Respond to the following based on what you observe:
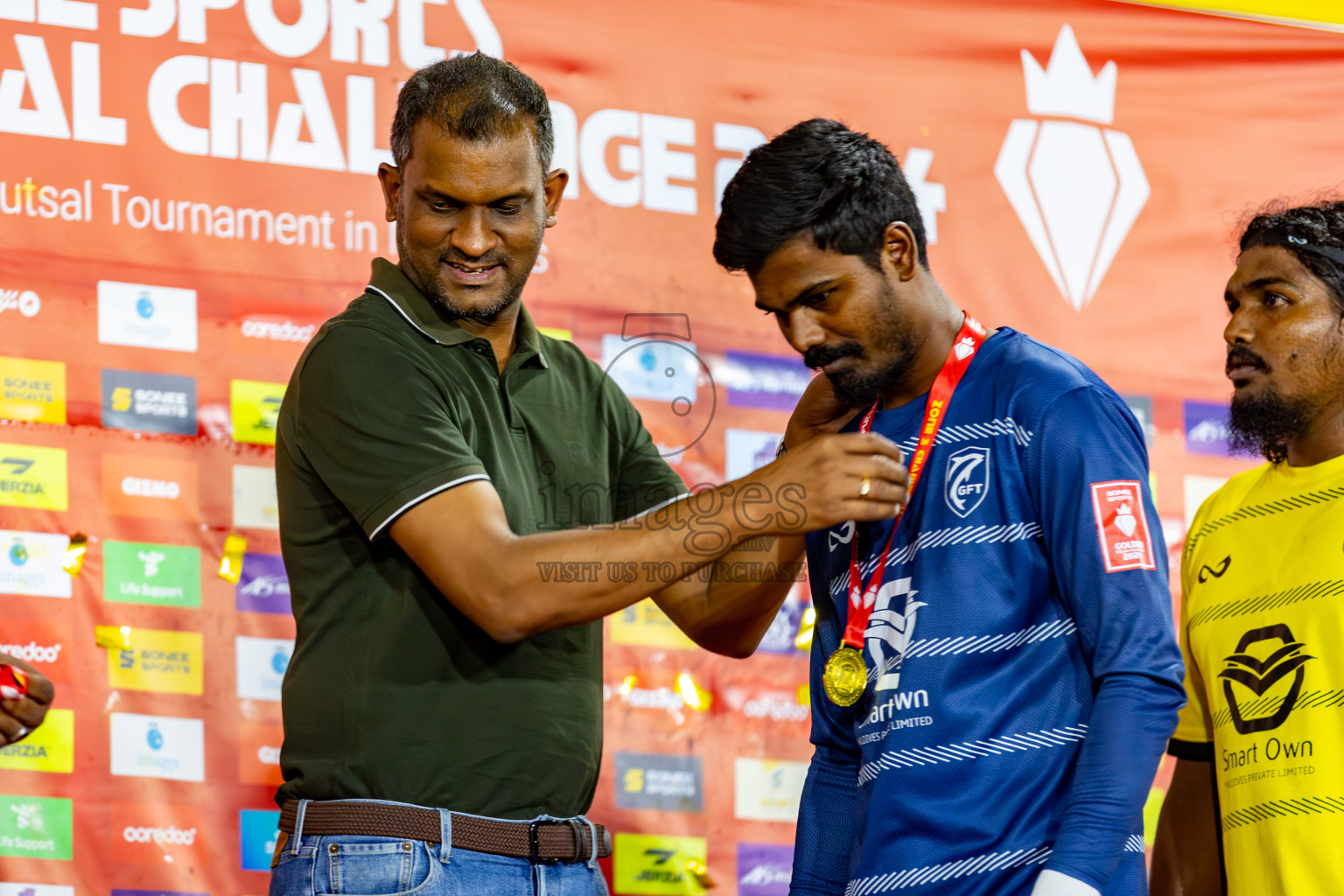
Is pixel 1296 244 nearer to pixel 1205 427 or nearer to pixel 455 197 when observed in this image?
pixel 1205 427

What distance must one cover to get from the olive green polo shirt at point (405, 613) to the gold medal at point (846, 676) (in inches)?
15.4

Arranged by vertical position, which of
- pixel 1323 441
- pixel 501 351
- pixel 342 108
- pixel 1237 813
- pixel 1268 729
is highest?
pixel 342 108

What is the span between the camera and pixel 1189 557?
96.9 inches

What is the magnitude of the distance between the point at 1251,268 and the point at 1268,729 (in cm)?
82

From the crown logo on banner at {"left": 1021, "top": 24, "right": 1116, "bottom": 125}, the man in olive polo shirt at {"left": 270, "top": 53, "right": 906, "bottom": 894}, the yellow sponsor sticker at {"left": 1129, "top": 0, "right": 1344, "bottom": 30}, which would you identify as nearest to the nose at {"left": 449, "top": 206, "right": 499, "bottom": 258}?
the man in olive polo shirt at {"left": 270, "top": 53, "right": 906, "bottom": 894}

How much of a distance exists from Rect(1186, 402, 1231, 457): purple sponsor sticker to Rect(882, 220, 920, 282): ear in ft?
6.79

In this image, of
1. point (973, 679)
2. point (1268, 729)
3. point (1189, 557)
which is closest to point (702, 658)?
point (1189, 557)

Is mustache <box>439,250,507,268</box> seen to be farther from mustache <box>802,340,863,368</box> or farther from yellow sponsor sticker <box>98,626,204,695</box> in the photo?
yellow sponsor sticker <box>98,626,204,695</box>

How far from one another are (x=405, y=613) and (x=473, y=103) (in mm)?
773

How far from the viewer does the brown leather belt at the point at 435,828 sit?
5.77 ft

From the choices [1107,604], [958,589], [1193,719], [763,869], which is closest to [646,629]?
[763,869]

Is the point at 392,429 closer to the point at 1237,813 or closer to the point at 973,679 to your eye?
the point at 973,679

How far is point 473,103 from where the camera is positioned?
199cm

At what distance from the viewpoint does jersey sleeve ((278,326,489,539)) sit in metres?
1.76
